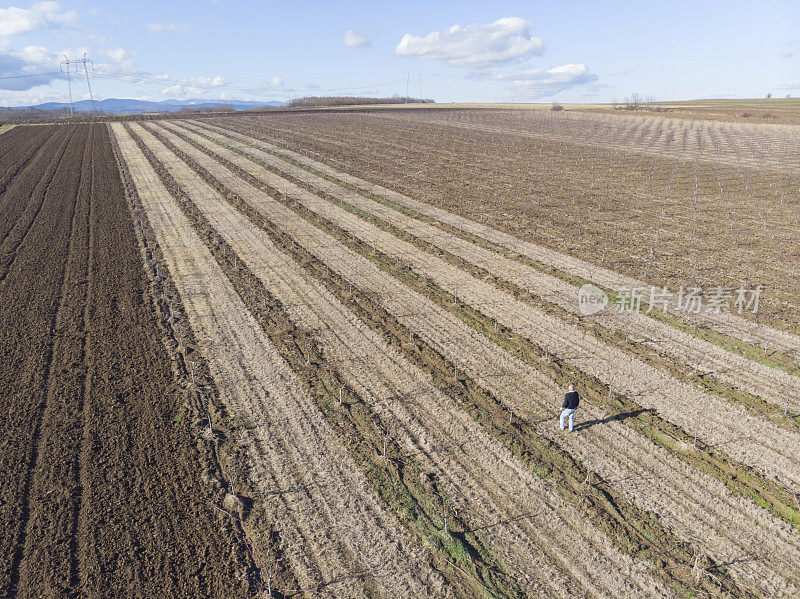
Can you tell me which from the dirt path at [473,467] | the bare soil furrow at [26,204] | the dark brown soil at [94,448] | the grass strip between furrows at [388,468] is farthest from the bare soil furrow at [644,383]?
the bare soil furrow at [26,204]

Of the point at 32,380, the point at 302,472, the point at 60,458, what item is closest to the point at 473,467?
the point at 302,472

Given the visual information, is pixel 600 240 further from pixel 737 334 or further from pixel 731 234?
pixel 737 334

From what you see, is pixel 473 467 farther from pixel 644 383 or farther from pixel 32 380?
pixel 32 380

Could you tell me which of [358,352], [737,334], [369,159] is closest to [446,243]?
[358,352]

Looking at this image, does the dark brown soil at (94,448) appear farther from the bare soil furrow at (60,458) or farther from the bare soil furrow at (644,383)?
the bare soil furrow at (644,383)

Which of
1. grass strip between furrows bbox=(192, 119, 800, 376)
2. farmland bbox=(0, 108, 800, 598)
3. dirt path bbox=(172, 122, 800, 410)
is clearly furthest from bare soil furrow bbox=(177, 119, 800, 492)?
grass strip between furrows bbox=(192, 119, 800, 376)

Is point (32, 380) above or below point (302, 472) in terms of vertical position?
above
